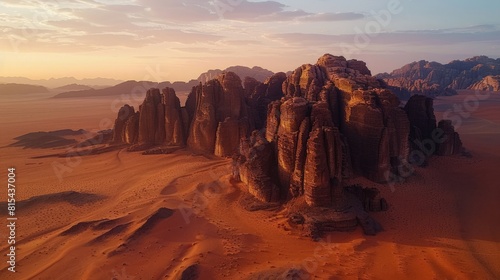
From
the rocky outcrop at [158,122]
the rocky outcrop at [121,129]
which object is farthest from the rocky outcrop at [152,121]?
the rocky outcrop at [121,129]

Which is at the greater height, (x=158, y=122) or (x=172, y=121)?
(x=172, y=121)

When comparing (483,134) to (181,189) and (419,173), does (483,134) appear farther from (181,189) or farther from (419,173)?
(181,189)

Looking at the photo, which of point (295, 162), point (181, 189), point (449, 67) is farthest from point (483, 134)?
point (449, 67)

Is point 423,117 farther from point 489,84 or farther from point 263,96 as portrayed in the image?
point 489,84

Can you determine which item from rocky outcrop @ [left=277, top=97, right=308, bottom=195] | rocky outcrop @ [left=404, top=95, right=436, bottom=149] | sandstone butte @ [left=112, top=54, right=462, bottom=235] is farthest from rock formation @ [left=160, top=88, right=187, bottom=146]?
rocky outcrop @ [left=404, top=95, right=436, bottom=149]

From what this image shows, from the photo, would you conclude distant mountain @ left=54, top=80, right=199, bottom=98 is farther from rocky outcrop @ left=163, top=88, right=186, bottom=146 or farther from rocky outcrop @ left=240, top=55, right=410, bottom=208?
rocky outcrop @ left=240, top=55, right=410, bottom=208

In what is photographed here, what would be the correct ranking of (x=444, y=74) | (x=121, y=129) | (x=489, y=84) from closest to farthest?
(x=121, y=129) → (x=489, y=84) → (x=444, y=74)

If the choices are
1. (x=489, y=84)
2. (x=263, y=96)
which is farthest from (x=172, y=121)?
(x=489, y=84)
